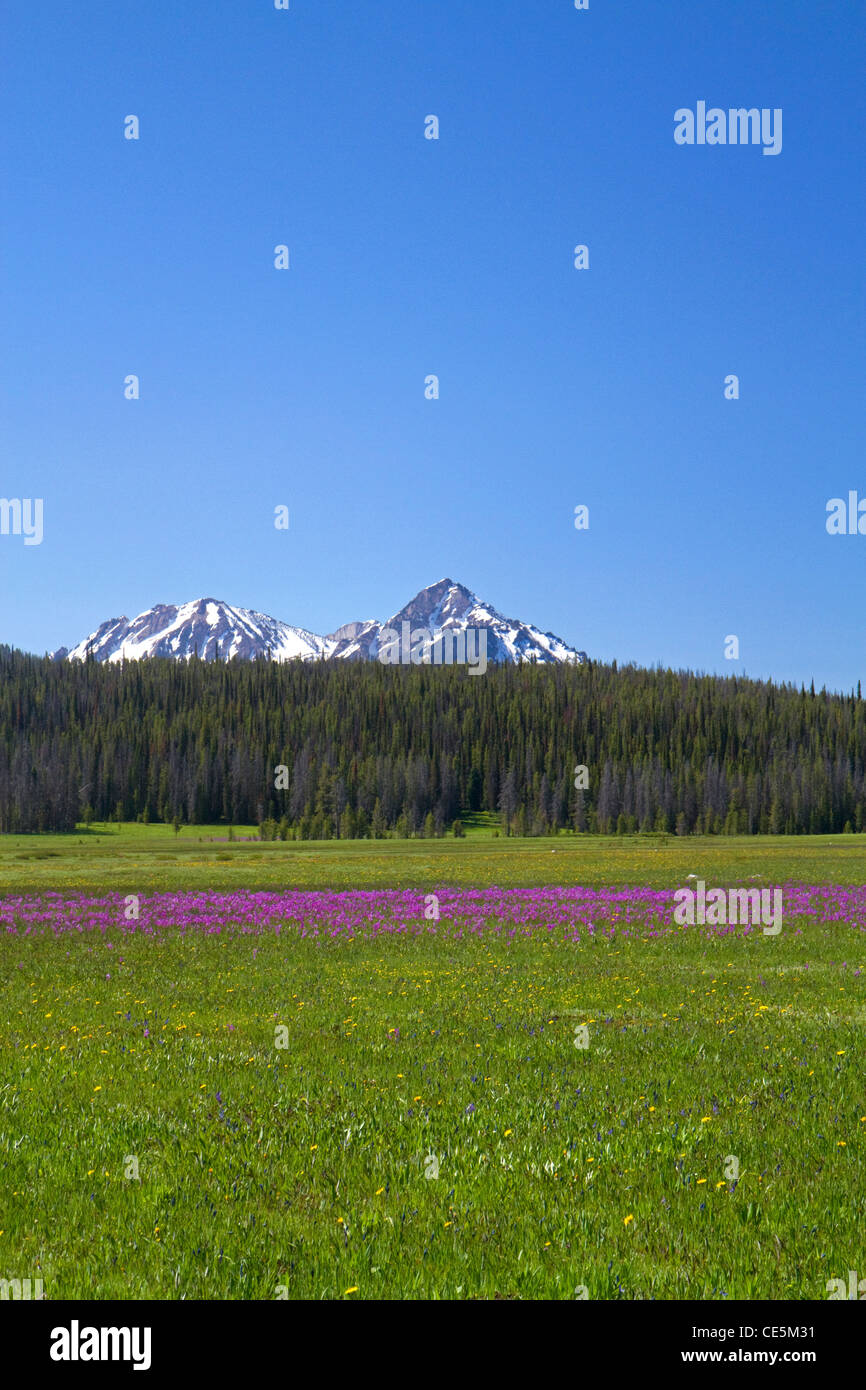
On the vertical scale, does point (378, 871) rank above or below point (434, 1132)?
below

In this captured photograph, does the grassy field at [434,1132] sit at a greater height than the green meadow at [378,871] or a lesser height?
greater

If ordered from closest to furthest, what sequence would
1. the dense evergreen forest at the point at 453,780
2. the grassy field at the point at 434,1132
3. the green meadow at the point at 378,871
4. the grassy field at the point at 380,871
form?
the grassy field at the point at 434,1132 < the green meadow at the point at 378,871 < the grassy field at the point at 380,871 < the dense evergreen forest at the point at 453,780

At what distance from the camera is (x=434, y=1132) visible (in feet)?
29.9

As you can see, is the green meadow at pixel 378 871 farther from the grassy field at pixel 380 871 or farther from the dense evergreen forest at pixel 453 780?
the dense evergreen forest at pixel 453 780

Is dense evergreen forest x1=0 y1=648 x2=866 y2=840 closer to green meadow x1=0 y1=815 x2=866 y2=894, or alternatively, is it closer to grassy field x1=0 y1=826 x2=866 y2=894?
green meadow x1=0 y1=815 x2=866 y2=894

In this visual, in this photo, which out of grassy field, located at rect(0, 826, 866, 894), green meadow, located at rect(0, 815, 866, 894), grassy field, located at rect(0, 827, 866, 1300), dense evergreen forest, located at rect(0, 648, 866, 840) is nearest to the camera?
grassy field, located at rect(0, 827, 866, 1300)

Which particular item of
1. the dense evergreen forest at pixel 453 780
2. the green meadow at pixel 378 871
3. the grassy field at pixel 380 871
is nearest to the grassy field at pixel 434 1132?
the grassy field at pixel 380 871

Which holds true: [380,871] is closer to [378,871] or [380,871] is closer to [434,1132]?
[378,871]

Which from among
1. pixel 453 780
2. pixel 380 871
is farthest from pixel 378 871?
pixel 453 780

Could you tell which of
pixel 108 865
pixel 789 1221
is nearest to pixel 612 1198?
pixel 789 1221

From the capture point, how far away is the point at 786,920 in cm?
2756

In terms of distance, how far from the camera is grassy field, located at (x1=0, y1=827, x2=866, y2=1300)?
6336 millimetres

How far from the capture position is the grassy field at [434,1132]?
634 centimetres

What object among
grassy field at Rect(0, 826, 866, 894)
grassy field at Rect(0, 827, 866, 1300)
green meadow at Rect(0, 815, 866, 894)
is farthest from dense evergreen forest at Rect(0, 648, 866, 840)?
grassy field at Rect(0, 827, 866, 1300)
